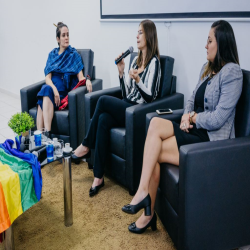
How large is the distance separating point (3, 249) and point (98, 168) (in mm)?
879

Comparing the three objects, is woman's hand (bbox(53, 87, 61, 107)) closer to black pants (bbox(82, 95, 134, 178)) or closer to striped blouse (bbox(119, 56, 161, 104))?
black pants (bbox(82, 95, 134, 178))

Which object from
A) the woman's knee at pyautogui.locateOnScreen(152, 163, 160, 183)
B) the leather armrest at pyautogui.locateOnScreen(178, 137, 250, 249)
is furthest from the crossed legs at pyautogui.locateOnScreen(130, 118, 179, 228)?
the leather armrest at pyautogui.locateOnScreen(178, 137, 250, 249)

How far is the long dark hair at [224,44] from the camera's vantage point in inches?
77.5

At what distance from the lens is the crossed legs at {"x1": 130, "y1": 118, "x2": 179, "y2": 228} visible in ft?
6.58

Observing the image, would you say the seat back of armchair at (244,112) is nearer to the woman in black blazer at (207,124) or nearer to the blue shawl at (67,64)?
the woman in black blazer at (207,124)

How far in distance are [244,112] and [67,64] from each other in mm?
1916

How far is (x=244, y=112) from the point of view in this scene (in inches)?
77.0

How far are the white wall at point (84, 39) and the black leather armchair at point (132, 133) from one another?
189 millimetres

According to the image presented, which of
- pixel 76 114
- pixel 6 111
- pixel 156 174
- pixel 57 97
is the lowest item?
pixel 6 111

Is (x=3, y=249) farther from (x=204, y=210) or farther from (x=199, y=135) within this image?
(x=199, y=135)

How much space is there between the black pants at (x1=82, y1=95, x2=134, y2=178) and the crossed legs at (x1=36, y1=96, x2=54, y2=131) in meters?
0.53

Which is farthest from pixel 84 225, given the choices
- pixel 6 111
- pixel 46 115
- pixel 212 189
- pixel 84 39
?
pixel 6 111

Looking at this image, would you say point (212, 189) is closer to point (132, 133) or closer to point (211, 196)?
point (211, 196)

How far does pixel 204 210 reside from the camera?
175cm
